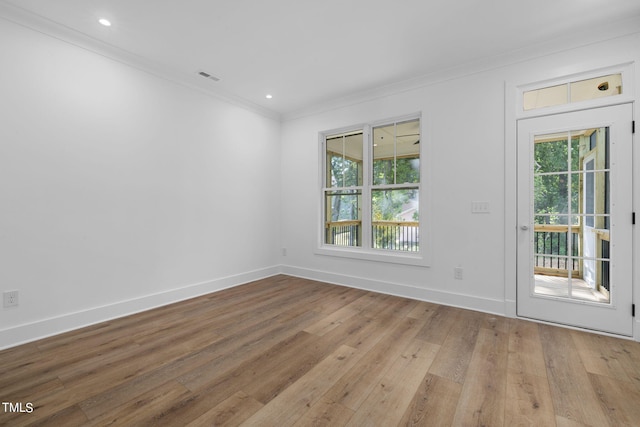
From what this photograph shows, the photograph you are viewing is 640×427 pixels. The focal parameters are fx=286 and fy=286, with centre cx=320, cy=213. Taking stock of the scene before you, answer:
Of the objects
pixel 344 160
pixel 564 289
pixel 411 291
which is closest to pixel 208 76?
pixel 344 160

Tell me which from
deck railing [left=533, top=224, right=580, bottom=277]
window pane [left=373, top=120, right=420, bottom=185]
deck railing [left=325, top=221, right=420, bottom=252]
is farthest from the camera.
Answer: deck railing [left=325, top=221, right=420, bottom=252]

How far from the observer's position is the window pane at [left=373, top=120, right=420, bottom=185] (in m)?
3.74

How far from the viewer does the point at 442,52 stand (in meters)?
2.97

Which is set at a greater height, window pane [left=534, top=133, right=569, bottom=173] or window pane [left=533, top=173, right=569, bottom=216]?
window pane [left=534, top=133, right=569, bottom=173]

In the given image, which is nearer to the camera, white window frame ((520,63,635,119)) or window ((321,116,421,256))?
white window frame ((520,63,635,119))

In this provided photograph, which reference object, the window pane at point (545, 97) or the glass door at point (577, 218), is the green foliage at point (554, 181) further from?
the window pane at point (545, 97)

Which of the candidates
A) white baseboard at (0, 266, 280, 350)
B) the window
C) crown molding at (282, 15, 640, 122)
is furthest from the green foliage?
white baseboard at (0, 266, 280, 350)

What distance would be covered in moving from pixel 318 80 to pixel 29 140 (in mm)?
2907

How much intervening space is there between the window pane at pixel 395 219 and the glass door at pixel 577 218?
1201 mm

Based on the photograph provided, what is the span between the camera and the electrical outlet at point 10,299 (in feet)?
7.54

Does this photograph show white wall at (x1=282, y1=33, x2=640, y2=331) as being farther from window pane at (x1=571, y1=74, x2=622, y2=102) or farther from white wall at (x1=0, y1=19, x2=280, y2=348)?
white wall at (x1=0, y1=19, x2=280, y2=348)

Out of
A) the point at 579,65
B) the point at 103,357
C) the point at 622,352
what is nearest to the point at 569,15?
the point at 579,65

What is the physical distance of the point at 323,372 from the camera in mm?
1950

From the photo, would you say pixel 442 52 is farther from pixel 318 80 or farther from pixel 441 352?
pixel 441 352
